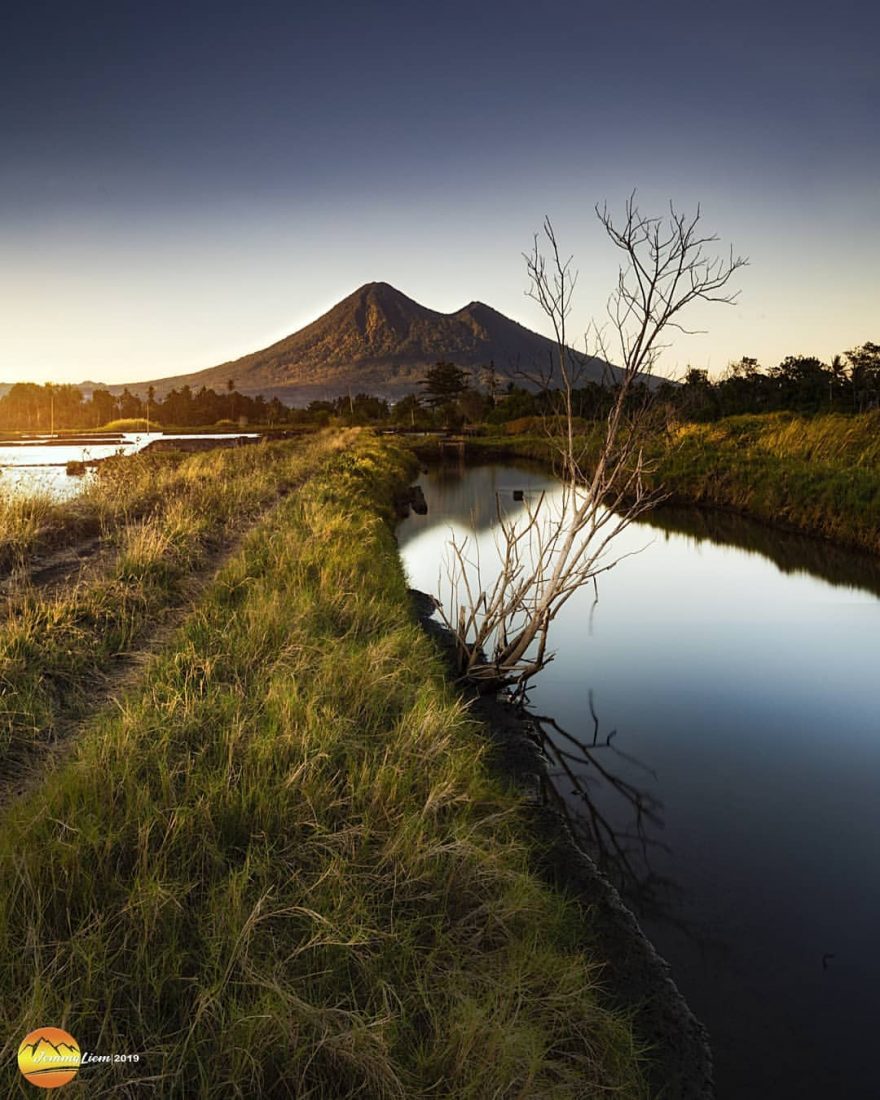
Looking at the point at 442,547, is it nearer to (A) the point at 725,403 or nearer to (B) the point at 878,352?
Answer: (A) the point at 725,403

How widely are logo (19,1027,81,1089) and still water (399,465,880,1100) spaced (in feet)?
9.46

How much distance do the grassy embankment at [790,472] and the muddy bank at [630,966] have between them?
8554 millimetres

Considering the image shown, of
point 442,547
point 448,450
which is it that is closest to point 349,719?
point 442,547

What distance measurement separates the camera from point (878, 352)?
61969 millimetres

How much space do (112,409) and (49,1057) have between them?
128847 mm

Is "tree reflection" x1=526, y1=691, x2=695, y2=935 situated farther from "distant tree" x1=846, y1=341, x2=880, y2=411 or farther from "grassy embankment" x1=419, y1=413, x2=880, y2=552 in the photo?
"distant tree" x1=846, y1=341, x2=880, y2=411

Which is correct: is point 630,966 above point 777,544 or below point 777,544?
below

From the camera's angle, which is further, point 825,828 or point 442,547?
point 442,547

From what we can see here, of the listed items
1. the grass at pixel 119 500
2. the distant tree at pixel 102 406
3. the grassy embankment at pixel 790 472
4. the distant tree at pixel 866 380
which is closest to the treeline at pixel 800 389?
the distant tree at pixel 866 380

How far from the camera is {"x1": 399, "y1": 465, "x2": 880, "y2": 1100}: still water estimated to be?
3.92 m

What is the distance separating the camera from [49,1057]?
2.01m

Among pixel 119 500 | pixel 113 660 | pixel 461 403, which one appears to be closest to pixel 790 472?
pixel 119 500

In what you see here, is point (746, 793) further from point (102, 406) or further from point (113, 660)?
point (102, 406)

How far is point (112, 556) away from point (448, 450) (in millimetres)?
44260
